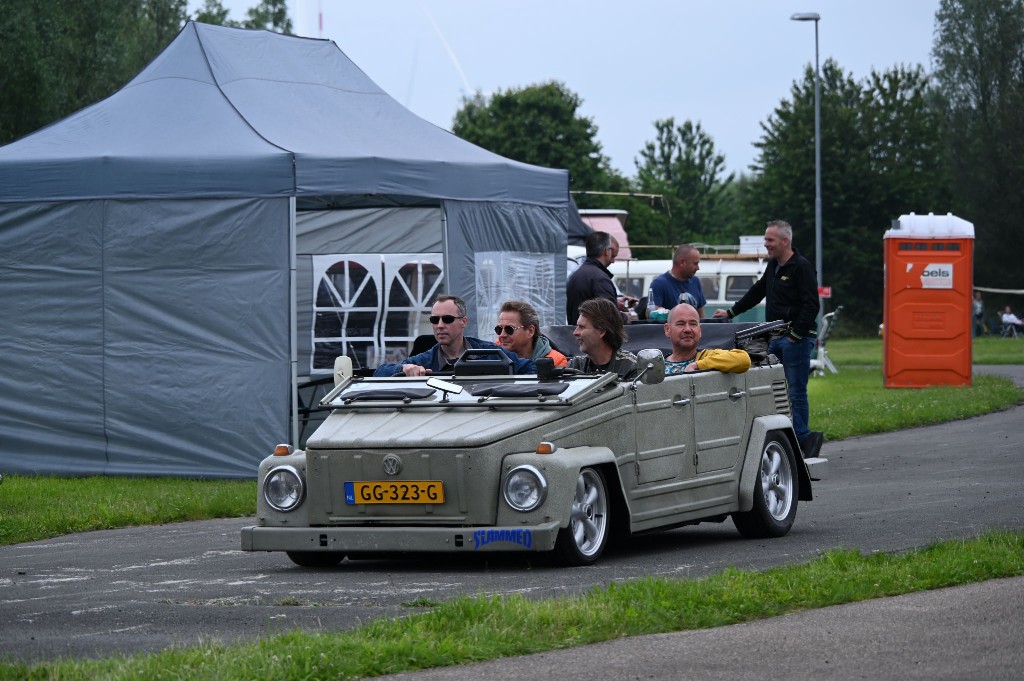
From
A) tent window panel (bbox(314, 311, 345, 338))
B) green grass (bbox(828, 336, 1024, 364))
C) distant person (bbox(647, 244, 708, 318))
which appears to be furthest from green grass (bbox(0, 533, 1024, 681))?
green grass (bbox(828, 336, 1024, 364))

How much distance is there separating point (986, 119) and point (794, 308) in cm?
7279

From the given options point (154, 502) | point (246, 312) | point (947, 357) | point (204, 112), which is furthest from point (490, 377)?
point (947, 357)

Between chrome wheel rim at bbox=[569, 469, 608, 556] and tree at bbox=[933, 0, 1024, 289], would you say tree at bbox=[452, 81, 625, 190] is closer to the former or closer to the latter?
tree at bbox=[933, 0, 1024, 289]

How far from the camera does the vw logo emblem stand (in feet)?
29.5

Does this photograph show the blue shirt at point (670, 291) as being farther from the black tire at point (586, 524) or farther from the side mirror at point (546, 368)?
the black tire at point (586, 524)

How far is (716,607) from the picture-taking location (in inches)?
287

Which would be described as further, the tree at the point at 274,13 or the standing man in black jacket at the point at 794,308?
the tree at the point at 274,13

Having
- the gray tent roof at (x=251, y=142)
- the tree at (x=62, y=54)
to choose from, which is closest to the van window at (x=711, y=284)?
the tree at (x=62, y=54)

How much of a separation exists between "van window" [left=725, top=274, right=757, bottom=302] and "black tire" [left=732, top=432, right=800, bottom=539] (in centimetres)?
2895

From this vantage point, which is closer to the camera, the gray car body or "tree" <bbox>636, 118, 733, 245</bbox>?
the gray car body

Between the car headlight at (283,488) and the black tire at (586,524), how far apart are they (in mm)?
1426

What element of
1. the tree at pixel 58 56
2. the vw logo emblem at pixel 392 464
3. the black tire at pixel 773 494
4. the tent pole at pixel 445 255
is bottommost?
the black tire at pixel 773 494

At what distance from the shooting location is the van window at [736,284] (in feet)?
131

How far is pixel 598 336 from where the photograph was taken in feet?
33.5
